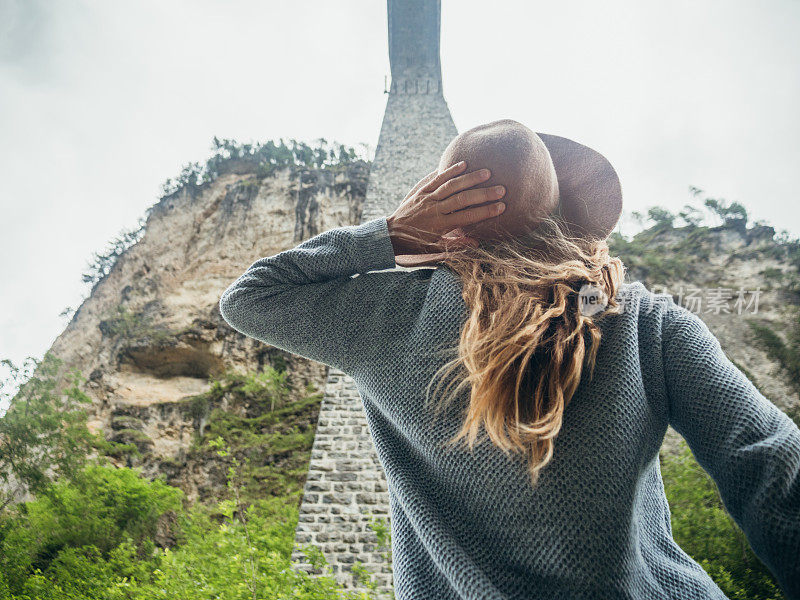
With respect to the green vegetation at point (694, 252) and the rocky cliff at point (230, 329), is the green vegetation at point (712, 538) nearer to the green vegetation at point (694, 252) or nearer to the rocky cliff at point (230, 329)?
the rocky cliff at point (230, 329)

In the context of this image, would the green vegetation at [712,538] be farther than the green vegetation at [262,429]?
No

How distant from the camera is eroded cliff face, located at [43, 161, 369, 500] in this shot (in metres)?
9.12

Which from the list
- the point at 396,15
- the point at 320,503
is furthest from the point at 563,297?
the point at 396,15

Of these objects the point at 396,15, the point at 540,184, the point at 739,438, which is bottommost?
the point at 739,438

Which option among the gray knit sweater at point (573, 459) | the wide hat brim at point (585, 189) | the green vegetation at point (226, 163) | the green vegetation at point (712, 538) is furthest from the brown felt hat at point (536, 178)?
the green vegetation at point (226, 163)

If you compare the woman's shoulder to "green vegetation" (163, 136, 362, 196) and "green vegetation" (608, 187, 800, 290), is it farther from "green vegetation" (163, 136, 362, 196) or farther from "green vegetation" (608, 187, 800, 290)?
"green vegetation" (163, 136, 362, 196)

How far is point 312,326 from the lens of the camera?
2.85 ft

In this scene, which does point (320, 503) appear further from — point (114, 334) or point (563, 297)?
point (114, 334)

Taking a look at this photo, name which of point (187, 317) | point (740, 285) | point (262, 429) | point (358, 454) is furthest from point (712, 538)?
point (187, 317)

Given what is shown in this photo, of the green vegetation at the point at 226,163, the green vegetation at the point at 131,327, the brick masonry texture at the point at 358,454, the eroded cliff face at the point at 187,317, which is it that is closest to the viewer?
the brick masonry texture at the point at 358,454

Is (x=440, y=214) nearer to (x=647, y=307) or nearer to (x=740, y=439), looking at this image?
(x=647, y=307)

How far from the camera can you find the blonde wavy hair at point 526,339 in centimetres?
66

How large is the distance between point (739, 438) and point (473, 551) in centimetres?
39

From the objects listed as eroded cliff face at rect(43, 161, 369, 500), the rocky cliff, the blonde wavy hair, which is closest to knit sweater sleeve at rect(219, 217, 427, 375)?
the blonde wavy hair
